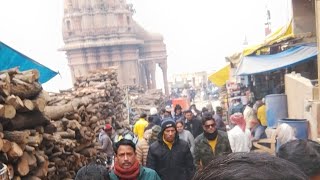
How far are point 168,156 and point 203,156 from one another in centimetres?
68

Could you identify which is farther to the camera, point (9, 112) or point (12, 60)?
point (12, 60)

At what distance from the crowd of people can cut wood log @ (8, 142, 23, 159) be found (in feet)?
3.63

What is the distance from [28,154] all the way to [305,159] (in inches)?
167

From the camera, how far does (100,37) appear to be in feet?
120

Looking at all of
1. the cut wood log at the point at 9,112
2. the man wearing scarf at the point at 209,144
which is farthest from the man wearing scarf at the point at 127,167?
the man wearing scarf at the point at 209,144

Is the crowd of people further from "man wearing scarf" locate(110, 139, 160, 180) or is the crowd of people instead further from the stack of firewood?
the stack of firewood

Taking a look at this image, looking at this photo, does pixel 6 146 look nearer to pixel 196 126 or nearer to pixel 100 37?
pixel 196 126

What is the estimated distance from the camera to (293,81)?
9164 millimetres

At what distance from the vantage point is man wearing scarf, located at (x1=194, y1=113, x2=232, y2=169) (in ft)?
19.1

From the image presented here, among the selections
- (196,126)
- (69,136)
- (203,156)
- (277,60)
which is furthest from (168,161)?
(277,60)

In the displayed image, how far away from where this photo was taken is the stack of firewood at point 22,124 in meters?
5.22

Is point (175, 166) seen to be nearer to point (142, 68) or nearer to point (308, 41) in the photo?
point (308, 41)

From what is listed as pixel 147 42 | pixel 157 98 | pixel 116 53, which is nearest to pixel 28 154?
pixel 157 98

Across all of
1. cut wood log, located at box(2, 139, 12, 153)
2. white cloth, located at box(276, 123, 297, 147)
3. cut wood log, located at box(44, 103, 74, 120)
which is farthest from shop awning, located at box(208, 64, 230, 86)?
cut wood log, located at box(2, 139, 12, 153)
